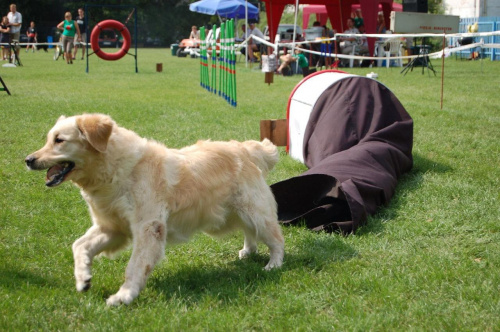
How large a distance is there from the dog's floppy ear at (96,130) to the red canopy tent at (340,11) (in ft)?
68.5

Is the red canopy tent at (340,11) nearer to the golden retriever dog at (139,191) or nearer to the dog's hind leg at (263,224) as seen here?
the dog's hind leg at (263,224)

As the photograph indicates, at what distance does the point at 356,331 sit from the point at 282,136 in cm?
510

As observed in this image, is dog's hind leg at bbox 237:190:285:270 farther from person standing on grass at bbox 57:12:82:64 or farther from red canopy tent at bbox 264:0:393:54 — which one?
person standing on grass at bbox 57:12:82:64

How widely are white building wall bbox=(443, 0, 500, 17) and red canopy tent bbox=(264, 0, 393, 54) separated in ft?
35.3

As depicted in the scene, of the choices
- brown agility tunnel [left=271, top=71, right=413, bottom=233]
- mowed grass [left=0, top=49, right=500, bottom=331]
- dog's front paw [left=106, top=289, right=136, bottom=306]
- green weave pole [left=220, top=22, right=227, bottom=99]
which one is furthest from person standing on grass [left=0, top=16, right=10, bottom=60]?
dog's front paw [left=106, top=289, right=136, bottom=306]

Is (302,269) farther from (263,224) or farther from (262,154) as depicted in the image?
(262,154)

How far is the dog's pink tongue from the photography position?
3.75 metres

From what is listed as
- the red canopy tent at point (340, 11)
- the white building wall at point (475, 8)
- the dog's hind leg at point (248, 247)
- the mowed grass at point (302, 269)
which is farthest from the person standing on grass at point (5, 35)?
the white building wall at point (475, 8)

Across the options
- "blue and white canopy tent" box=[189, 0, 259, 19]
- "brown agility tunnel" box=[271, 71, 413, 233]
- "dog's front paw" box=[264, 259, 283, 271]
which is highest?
"blue and white canopy tent" box=[189, 0, 259, 19]

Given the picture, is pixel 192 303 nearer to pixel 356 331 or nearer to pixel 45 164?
pixel 356 331

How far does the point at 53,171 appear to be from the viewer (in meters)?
3.77

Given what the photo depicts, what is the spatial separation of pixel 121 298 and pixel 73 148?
3.37ft

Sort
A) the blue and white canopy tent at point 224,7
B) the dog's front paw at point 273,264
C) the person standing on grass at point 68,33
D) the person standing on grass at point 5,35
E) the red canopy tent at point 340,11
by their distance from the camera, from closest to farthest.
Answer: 1. the dog's front paw at point 273,264
2. the red canopy tent at point 340,11
3. the person standing on grass at point 5,35
4. the person standing on grass at point 68,33
5. the blue and white canopy tent at point 224,7

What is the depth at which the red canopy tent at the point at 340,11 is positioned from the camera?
23.6 metres
